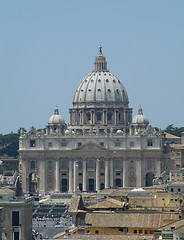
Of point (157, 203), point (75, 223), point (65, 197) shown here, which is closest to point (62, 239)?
point (75, 223)

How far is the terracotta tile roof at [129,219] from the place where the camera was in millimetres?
78875

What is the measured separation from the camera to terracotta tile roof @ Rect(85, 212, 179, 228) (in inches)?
3105

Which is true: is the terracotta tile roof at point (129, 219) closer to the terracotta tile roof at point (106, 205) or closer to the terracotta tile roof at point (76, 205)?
the terracotta tile roof at point (76, 205)

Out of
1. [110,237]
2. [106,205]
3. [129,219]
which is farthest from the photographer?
[106,205]

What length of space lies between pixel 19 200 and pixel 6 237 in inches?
105

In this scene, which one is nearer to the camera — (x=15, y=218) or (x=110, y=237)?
(x=110, y=237)

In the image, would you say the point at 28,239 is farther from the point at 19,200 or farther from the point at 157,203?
the point at 157,203

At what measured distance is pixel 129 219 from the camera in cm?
7988

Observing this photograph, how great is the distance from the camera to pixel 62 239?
234 feet

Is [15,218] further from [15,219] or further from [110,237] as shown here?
[110,237]

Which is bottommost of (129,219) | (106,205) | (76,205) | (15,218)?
(129,219)

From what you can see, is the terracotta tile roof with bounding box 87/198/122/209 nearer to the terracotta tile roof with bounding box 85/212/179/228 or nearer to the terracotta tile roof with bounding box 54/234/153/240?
the terracotta tile roof with bounding box 85/212/179/228

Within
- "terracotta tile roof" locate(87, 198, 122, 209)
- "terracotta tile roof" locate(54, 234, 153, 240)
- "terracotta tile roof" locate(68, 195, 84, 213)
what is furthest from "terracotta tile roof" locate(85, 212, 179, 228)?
"terracotta tile roof" locate(87, 198, 122, 209)

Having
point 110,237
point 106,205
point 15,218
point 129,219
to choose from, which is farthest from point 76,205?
point 106,205
